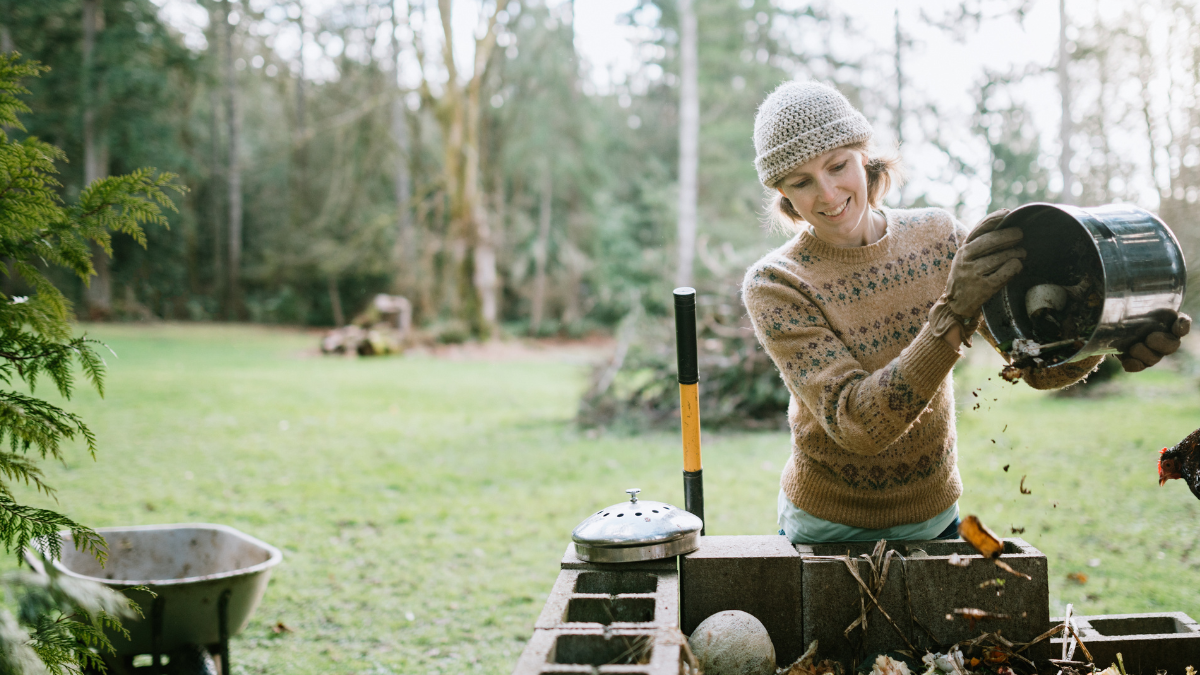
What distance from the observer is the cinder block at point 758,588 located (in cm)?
195

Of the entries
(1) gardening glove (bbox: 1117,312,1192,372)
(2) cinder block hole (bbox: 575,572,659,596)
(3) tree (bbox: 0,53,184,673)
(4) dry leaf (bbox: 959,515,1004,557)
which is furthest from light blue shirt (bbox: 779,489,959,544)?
(3) tree (bbox: 0,53,184,673)

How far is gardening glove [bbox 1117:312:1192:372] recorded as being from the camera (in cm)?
155

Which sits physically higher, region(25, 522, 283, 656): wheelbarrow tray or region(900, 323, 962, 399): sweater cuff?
region(900, 323, 962, 399): sweater cuff

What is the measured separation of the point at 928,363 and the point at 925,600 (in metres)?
0.59

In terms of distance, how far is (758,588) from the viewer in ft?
6.39

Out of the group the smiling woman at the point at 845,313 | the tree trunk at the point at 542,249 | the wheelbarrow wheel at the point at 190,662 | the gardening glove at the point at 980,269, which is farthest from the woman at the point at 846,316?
the tree trunk at the point at 542,249

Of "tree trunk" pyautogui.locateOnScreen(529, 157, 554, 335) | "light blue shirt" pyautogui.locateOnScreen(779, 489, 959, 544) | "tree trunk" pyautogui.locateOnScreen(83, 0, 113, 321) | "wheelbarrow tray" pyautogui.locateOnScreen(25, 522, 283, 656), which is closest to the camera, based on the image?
"light blue shirt" pyautogui.locateOnScreen(779, 489, 959, 544)

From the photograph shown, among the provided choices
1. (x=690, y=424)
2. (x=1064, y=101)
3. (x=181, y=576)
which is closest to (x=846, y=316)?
A: (x=690, y=424)

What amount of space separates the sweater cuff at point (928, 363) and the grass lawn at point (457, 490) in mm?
2750

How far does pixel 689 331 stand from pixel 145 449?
26.0 ft

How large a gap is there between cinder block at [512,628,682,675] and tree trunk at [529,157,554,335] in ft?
89.5

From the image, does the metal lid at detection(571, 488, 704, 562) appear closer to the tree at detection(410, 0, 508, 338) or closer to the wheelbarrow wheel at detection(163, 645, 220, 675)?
the wheelbarrow wheel at detection(163, 645, 220, 675)

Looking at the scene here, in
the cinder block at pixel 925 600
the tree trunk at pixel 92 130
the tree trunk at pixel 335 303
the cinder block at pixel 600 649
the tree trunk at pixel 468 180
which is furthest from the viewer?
the tree trunk at pixel 335 303

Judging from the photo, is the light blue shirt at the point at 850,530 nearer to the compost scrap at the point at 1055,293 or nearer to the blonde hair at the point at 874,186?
the compost scrap at the point at 1055,293
